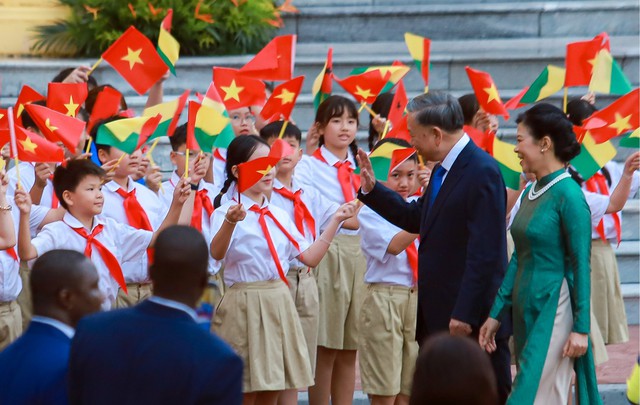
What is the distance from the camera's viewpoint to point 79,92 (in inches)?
292

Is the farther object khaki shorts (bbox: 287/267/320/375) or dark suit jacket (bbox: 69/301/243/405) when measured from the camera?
khaki shorts (bbox: 287/267/320/375)

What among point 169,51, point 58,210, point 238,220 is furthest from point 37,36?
point 238,220

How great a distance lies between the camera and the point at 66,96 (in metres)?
7.42

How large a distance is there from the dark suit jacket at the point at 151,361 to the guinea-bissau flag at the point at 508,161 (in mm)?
4160

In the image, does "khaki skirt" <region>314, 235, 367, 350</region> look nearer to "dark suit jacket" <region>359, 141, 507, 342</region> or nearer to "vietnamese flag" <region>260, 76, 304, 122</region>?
"vietnamese flag" <region>260, 76, 304, 122</region>

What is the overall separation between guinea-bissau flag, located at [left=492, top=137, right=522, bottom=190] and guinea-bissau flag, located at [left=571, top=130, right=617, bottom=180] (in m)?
0.35

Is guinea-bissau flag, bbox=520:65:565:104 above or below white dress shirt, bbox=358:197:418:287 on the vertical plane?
above

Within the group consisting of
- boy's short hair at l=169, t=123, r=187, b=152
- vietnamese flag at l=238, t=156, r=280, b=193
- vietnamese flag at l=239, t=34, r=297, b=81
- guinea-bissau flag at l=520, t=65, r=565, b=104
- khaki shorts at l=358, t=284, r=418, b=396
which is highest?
vietnamese flag at l=239, t=34, r=297, b=81

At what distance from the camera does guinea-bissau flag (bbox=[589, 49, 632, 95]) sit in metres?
7.59

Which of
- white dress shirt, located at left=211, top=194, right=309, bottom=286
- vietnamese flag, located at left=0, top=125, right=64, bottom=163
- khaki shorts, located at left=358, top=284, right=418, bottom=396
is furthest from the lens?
khaki shorts, located at left=358, top=284, right=418, bottom=396

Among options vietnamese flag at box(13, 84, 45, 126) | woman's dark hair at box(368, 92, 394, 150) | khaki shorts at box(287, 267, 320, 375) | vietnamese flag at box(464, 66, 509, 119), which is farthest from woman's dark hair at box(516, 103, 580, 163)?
vietnamese flag at box(13, 84, 45, 126)

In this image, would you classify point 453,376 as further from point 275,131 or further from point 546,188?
point 275,131

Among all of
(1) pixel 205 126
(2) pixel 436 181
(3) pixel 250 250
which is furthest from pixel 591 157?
(1) pixel 205 126

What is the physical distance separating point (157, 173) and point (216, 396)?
186 inches
